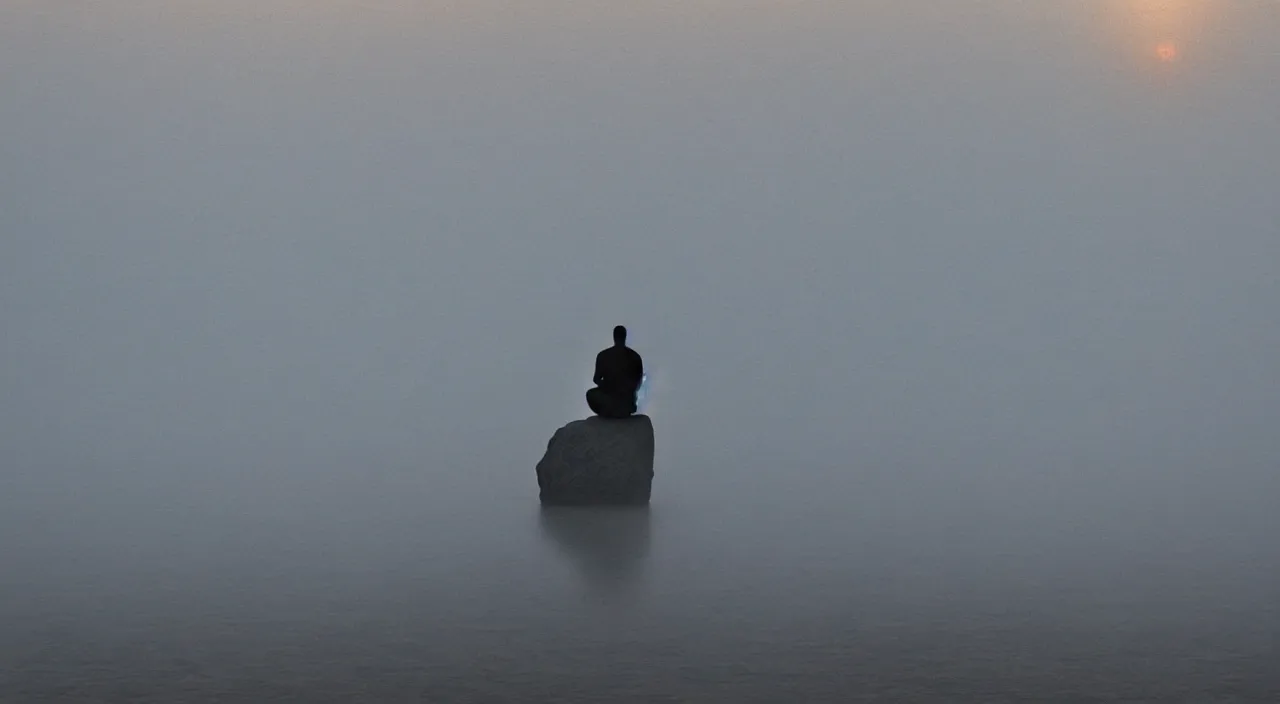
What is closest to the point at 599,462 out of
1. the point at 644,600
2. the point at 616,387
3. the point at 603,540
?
the point at 616,387

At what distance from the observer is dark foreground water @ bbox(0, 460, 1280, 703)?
1033cm

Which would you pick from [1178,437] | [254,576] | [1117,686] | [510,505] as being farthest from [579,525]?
[1178,437]

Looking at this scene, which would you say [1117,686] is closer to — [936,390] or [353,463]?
[353,463]

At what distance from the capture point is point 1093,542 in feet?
57.1

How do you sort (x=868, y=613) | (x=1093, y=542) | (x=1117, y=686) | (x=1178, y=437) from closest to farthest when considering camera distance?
(x=1117, y=686)
(x=868, y=613)
(x=1093, y=542)
(x=1178, y=437)

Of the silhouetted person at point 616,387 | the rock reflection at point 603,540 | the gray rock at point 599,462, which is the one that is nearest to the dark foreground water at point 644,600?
the rock reflection at point 603,540

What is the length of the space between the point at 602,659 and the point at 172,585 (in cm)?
512

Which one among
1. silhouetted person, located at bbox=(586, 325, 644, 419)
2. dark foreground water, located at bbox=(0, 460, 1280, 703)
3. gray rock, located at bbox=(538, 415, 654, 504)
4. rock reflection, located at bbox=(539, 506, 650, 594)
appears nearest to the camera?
dark foreground water, located at bbox=(0, 460, 1280, 703)

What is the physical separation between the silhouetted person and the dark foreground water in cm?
135

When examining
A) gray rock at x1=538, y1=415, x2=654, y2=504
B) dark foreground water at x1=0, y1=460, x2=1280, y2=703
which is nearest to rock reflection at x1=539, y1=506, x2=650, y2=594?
dark foreground water at x1=0, y1=460, x2=1280, y2=703

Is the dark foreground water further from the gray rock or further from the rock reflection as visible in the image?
the gray rock

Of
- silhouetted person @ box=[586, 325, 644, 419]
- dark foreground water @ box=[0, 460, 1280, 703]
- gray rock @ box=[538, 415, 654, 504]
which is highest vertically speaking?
silhouetted person @ box=[586, 325, 644, 419]

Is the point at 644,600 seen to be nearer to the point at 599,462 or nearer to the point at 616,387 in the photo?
the point at 599,462

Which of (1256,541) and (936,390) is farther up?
(936,390)
